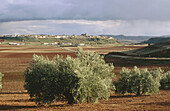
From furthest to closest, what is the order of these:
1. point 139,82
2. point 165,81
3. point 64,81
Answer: point 165,81 < point 139,82 < point 64,81

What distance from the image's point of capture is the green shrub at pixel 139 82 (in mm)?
42594

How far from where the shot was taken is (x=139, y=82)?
43.0m

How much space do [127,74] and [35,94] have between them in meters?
21.8

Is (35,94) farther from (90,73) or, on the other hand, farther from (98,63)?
(98,63)

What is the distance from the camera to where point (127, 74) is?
1747 inches

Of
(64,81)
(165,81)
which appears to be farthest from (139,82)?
(64,81)

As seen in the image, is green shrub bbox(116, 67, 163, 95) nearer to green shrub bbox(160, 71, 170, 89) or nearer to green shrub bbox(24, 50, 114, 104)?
green shrub bbox(160, 71, 170, 89)

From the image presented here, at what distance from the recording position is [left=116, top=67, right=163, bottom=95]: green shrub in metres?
42.6

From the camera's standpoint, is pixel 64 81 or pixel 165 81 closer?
pixel 64 81

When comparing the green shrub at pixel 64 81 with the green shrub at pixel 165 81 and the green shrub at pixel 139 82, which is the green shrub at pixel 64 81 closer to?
the green shrub at pixel 139 82

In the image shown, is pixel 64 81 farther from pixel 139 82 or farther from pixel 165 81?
A: pixel 165 81

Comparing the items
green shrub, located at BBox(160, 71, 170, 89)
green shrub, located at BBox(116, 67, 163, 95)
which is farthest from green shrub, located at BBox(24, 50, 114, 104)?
green shrub, located at BBox(160, 71, 170, 89)

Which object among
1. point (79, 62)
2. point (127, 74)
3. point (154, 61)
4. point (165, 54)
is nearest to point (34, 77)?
point (79, 62)

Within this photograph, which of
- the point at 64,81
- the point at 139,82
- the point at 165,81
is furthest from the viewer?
the point at 165,81
